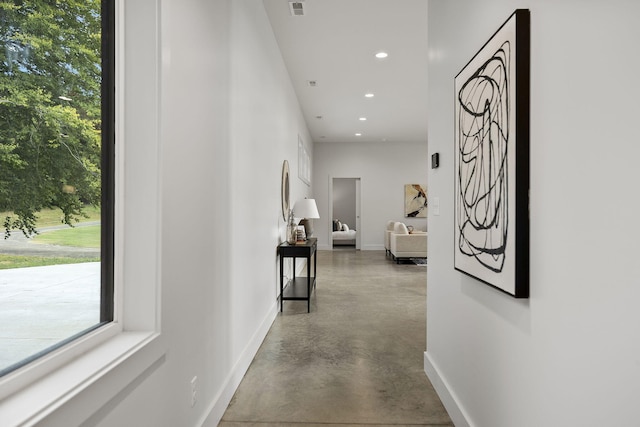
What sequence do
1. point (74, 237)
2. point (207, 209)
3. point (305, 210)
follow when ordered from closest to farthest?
point (74, 237) < point (207, 209) < point (305, 210)

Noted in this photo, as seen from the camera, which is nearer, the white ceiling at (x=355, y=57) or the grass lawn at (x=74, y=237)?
the grass lawn at (x=74, y=237)

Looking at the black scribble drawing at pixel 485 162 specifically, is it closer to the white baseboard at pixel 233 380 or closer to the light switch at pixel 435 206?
the light switch at pixel 435 206

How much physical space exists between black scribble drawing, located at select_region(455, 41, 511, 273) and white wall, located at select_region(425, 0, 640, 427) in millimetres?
144

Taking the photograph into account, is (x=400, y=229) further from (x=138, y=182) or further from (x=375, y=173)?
(x=138, y=182)

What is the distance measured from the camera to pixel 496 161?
1461 millimetres

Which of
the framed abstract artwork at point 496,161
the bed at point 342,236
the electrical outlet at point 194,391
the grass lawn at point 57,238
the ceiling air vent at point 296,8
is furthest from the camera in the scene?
the bed at point 342,236

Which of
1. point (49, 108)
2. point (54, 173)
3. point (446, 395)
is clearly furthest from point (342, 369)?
point (49, 108)

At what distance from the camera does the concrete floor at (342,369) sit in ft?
6.98

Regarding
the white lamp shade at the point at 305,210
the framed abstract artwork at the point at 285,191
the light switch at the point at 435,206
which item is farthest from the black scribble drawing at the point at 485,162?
the white lamp shade at the point at 305,210

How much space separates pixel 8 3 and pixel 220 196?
1.36 meters

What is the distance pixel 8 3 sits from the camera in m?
0.90

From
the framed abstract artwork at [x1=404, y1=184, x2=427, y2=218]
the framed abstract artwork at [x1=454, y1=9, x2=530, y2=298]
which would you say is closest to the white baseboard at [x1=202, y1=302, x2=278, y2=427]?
the framed abstract artwork at [x1=454, y1=9, x2=530, y2=298]

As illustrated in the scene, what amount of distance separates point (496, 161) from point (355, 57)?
3.66 meters

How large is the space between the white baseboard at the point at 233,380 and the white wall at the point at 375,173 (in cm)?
740
